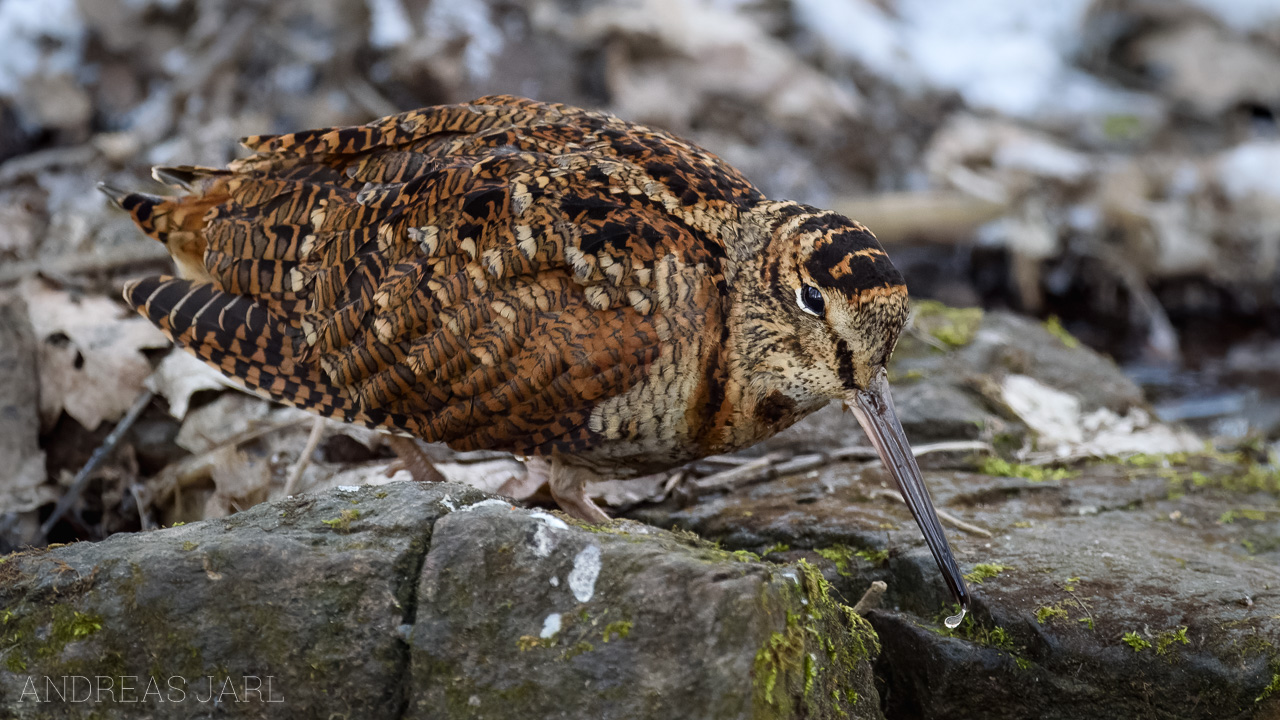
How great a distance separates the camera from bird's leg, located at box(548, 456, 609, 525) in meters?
3.62

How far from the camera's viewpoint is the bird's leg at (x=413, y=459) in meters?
3.93

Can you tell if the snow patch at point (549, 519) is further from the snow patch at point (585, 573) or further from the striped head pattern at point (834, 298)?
the striped head pattern at point (834, 298)

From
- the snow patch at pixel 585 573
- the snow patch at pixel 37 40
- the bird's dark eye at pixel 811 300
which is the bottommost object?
the snow patch at pixel 585 573

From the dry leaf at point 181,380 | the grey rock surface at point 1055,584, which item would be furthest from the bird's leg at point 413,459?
the dry leaf at point 181,380

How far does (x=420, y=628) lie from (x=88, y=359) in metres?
2.80

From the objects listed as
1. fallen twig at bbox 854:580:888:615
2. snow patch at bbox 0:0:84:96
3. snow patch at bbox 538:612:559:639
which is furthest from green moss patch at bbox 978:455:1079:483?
snow patch at bbox 0:0:84:96

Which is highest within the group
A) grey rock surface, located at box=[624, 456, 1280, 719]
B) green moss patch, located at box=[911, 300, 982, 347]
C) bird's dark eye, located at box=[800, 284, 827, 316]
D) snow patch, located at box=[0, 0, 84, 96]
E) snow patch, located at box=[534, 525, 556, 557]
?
snow patch, located at box=[0, 0, 84, 96]

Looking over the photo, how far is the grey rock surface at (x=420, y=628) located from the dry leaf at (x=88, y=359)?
6.82 feet

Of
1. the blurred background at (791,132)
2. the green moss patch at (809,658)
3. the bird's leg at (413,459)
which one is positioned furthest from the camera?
the blurred background at (791,132)

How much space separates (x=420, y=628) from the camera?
227 cm

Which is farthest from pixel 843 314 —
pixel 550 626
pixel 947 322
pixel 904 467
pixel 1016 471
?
pixel 947 322

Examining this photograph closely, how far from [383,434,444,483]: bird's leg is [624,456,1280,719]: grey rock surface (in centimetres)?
75

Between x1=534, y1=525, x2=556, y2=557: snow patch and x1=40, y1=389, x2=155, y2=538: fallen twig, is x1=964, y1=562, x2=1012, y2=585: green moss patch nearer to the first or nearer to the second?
x1=534, y1=525, x2=556, y2=557: snow patch

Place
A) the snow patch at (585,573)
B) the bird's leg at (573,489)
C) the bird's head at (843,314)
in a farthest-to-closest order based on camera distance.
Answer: the bird's leg at (573,489) < the bird's head at (843,314) < the snow patch at (585,573)
